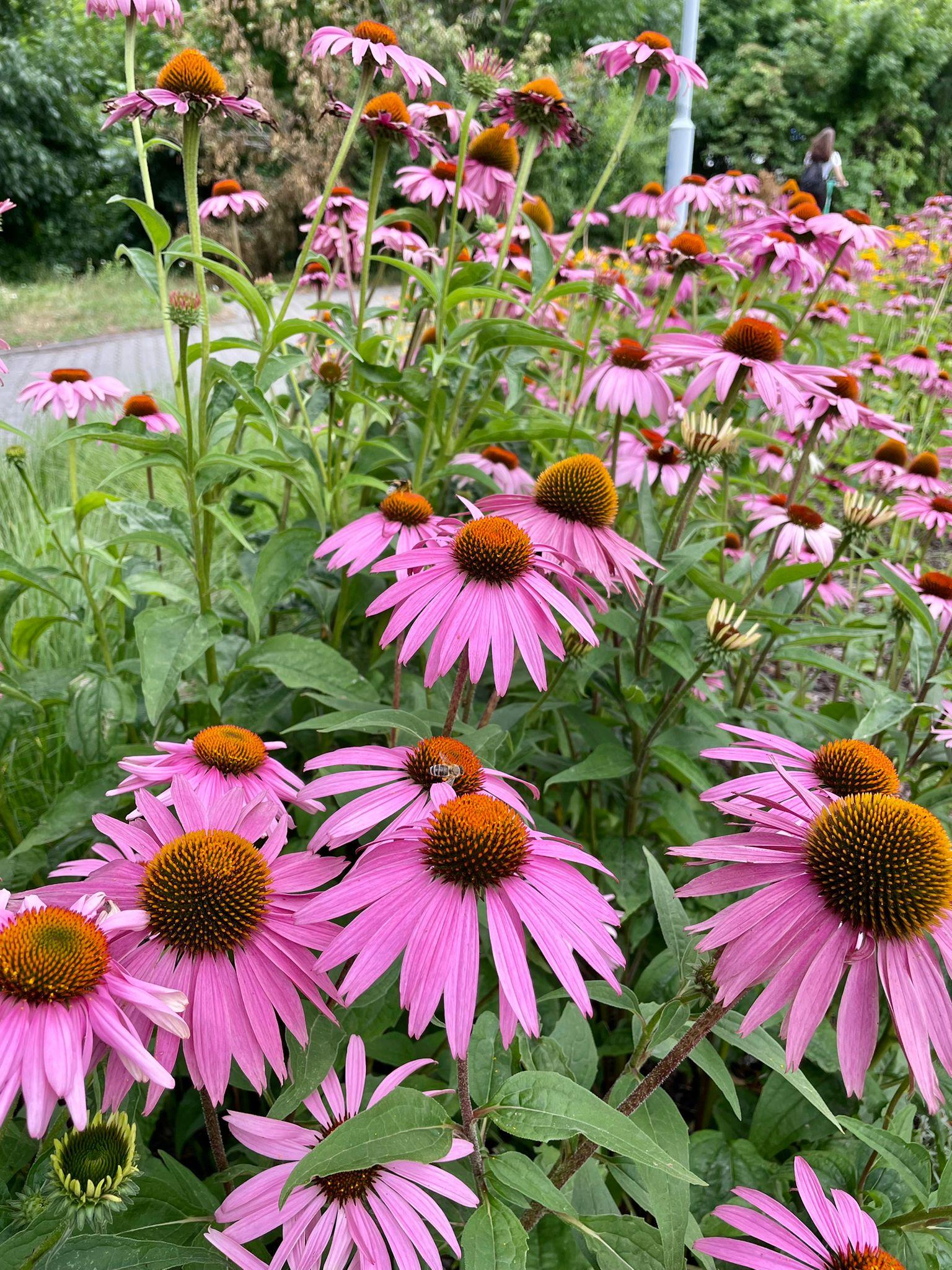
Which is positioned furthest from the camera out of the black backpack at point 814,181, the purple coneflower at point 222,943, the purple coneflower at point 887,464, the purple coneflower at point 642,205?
the black backpack at point 814,181

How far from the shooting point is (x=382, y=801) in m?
0.81

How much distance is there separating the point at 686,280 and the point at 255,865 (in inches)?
98.8

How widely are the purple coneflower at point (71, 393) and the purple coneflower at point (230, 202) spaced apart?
0.46m

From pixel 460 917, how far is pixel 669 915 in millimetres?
267

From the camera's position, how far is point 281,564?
142 cm

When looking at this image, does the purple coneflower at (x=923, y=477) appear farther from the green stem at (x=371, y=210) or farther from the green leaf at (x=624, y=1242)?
the green leaf at (x=624, y=1242)

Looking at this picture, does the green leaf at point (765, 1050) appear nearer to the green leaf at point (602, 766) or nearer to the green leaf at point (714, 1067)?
the green leaf at point (714, 1067)

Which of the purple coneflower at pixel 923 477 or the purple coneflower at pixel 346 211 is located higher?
the purple coneflower at pixel 346 211

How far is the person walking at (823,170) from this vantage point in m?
3.61

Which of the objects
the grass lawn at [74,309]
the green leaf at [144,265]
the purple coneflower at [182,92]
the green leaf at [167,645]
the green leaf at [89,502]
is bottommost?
the grass lawn at [74,309]

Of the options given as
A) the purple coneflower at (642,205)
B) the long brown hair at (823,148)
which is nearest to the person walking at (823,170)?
the long brown hair at (823,148)

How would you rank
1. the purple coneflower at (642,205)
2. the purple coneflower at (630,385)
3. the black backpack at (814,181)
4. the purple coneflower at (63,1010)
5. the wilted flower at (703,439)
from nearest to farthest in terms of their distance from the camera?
1. the purple coneflower at (63,1010)
2. the wilted flower at (703,439)
3. the purple coneflower at (630,385)
4. the purple coneflower at (642,205)
5. the black backpack at (814,181)

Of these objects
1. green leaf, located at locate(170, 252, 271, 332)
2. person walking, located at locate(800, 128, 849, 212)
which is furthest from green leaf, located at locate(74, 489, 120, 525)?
person walking, located at locate(800, 128, 849, 212)

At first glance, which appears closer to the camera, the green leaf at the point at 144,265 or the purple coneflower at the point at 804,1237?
the purple coneflower at the point at 804,1237
